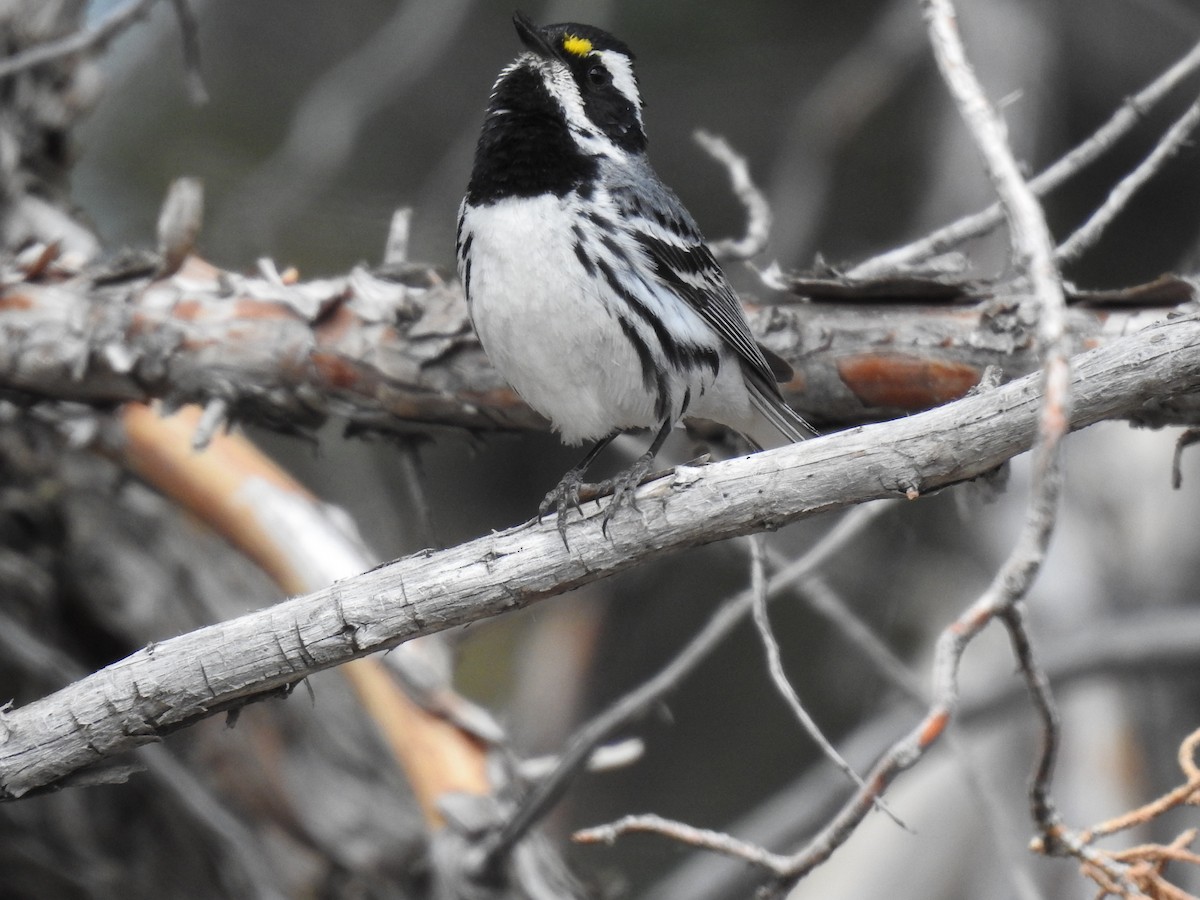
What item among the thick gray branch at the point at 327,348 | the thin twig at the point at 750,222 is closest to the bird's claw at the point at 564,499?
the thick gray branch at the point at 327,348

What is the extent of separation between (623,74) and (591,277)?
775 mm

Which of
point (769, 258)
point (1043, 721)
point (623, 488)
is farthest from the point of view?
point (769, 258)

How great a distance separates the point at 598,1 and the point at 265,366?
302 centimetres

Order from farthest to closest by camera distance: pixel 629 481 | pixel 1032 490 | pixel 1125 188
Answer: pixel 1125 188
pixel 629 481
pixel 1032 490

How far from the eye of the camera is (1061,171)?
3037mm

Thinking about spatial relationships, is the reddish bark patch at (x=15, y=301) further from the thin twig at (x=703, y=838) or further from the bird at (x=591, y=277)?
the thin twig at (x=703, y=838)

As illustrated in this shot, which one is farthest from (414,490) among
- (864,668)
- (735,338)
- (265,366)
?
(864,668)

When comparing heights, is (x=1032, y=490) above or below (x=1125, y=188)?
below

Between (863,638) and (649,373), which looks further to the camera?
(863,638)

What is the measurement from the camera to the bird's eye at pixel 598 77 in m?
3.47

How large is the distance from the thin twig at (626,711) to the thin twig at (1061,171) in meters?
0.64

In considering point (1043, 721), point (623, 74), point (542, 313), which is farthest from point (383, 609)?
point (623, 74)

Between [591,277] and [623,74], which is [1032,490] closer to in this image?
[591,277]

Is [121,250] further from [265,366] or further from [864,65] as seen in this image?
[864,65]
